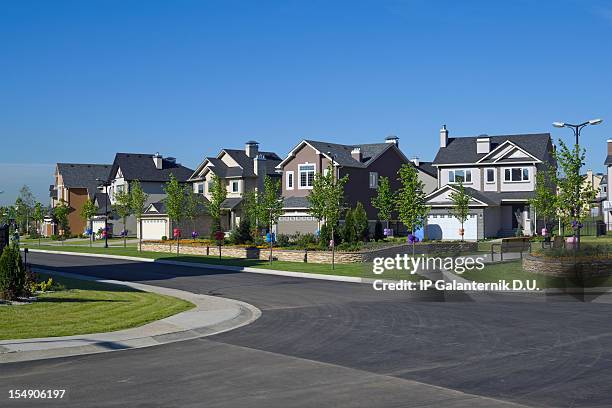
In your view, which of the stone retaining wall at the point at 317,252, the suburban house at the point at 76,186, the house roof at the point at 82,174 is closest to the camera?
the stone retaining wall at the point at 317,252

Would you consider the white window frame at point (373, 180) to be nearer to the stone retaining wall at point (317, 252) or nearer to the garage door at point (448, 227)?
the garage door at point (448, 227)

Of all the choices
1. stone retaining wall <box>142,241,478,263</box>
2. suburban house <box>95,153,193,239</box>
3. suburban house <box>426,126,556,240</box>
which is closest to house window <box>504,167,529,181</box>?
suburban house <box>426,126,556,240</box>

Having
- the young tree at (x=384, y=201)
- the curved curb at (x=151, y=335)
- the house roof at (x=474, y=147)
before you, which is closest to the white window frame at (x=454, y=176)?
the house roof at (x=474, y=147)

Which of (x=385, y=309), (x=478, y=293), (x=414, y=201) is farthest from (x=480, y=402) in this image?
(x=414, y=201)

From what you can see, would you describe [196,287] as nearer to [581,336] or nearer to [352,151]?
[581,336]

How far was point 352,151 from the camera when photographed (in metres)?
62.3

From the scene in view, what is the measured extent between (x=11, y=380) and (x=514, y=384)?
8.48 metres

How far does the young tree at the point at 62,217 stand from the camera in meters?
84.4

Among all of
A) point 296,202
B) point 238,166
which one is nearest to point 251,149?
point 238,166

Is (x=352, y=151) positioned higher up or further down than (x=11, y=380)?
higher up

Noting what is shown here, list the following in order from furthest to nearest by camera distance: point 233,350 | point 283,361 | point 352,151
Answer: point 352,151 < point 233,350 < point 283,361

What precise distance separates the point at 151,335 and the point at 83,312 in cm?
373

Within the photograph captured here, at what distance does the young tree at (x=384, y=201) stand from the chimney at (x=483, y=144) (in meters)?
9.70

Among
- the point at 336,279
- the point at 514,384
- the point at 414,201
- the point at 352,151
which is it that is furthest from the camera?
the point at 352,151
